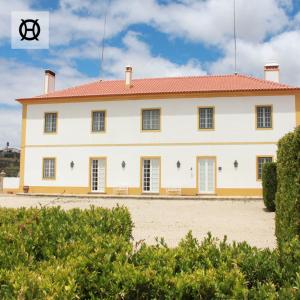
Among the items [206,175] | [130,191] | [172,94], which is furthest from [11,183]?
[206,175]

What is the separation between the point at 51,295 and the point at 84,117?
2408 centimetres

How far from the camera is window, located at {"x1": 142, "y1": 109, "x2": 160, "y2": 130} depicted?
2531 centimetres

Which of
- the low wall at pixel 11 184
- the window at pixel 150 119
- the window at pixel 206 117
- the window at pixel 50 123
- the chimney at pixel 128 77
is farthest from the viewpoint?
the low wall at pixel 11 184

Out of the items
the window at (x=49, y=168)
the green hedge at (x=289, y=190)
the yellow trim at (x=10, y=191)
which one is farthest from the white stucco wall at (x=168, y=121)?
the green hedge at (x=289, y=190)

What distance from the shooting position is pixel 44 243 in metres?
4.64

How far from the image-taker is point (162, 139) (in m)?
25.0

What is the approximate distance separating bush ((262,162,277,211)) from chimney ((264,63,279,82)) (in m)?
11.8

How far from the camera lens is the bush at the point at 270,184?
15766 millimetres

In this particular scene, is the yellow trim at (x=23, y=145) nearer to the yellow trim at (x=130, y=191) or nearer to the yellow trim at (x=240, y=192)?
the yellow trim at (x=130, y=191)

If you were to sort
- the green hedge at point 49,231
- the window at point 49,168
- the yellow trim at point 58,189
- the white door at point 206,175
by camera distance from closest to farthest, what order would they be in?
the green hedge at point 49,231, the white door at point 206,175, the yellow trim at point 58,189, the window at point 49,168

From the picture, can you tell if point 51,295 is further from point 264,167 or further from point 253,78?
point 253,78

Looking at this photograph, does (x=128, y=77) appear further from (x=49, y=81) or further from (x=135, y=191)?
(x=135, y=191)

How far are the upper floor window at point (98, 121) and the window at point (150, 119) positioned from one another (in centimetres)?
260

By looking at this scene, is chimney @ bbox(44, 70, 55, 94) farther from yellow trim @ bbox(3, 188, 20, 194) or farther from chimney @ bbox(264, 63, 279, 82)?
chimney @ bbox(264, 63, 279, 82)
